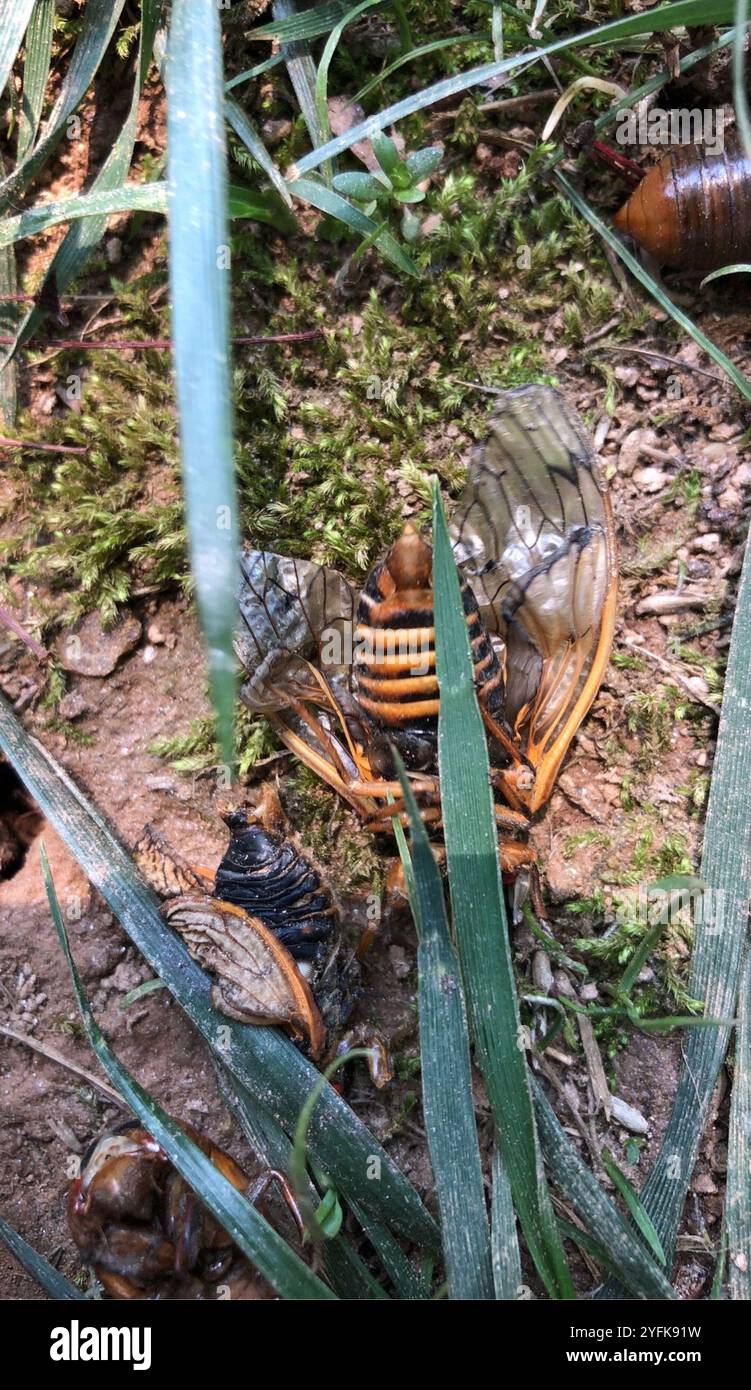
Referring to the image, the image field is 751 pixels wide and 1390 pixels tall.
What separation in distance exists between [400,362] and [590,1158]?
2068 millimetres

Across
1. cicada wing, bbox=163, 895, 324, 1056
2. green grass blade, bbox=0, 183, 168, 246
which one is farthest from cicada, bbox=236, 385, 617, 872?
green grass blade, bbox=0, 183, 168, 246

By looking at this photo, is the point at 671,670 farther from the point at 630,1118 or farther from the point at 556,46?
the point at 556,46

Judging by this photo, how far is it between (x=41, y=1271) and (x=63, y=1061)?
18.4 inches

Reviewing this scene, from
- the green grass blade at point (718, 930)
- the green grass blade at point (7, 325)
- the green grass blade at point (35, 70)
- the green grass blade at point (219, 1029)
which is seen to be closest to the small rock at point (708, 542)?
the green grass blade at point (718, 930)

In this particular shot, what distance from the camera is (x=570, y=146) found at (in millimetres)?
2596

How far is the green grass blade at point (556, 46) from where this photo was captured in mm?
2141

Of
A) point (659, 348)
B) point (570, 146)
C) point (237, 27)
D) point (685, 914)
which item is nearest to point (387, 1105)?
point (685, 914)

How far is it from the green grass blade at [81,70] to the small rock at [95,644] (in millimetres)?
1147

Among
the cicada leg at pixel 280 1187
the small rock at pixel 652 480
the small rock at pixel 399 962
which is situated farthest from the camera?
the small rock at pixel 652 480

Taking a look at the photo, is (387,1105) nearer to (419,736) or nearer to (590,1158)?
(590,1158)

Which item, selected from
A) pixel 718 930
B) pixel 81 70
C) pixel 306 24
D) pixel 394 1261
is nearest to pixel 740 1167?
pixel 718 930

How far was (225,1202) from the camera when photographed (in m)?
1.99

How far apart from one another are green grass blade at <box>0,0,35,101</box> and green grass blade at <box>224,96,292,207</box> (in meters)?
0.50

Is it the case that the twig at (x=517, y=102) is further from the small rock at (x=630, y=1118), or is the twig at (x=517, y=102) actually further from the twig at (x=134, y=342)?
the small rock at (x=630, y=1118)
